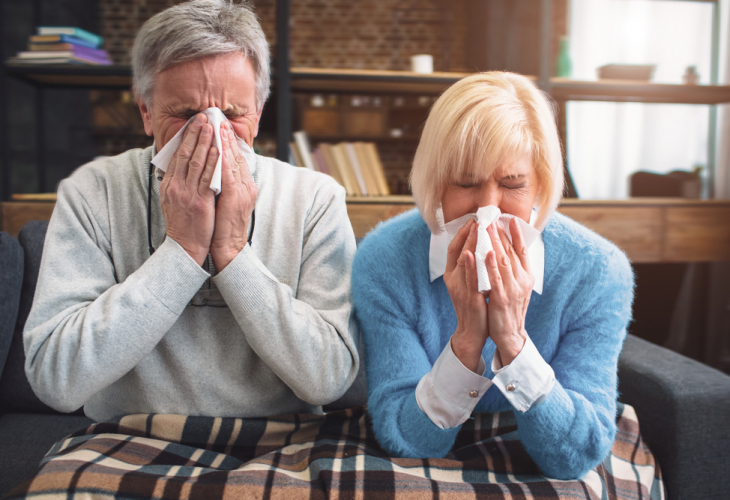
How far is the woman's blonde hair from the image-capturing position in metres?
0.84

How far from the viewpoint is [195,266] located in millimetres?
867

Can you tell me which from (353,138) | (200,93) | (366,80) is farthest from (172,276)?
(353,138)

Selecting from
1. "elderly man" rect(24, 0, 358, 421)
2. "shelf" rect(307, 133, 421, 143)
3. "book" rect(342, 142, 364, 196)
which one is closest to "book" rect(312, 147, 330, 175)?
"book" rect(342, 142, 364, 196)

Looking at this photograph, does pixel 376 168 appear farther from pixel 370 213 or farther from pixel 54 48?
pixel 54 48

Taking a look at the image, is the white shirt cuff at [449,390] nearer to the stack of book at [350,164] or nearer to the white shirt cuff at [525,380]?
the white shirt cuff at [525,380]

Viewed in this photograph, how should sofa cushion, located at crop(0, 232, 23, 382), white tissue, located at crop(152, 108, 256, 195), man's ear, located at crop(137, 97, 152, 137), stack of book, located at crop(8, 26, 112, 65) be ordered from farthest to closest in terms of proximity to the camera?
stack of book, located at crop(8, 26, 112, 65), sofa cushion, located at crop(0, 232, 23, 382), man's ear, located at crop(137, 97, 152, 137), white tissue, located at crop(152, 108, 256, 195)

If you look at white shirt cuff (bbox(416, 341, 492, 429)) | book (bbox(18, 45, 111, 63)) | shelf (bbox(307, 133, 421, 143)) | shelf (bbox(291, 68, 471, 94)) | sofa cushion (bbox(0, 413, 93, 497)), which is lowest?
sofa cushion (bbox(0, 413, 93, 497))

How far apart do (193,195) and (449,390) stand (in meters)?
0.52

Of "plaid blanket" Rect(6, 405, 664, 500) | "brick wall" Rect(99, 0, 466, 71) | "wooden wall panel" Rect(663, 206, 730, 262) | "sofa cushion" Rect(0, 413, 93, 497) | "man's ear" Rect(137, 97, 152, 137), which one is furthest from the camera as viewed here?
"brick wall" Rect(99, 0, 466, 71)

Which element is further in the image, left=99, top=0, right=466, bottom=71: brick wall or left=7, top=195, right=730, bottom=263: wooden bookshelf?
left=99, top=0, right=466, bottom=71: brick wall

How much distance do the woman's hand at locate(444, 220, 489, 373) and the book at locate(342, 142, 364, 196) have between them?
1569mm

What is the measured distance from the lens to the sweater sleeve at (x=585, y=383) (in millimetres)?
816

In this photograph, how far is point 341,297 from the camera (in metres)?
1.00

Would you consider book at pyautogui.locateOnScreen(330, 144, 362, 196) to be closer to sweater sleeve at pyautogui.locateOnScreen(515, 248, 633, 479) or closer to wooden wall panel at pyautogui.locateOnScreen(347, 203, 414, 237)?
wooden wall panel at pyautogui.locateOnScreen(347, 203, 414, 237)
